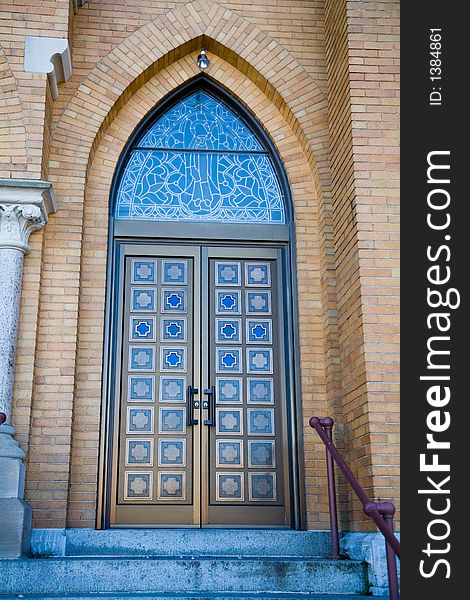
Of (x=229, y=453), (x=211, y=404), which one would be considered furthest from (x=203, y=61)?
(x=229, y=453)

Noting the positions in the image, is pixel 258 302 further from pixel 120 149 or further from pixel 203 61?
pixel 203 61

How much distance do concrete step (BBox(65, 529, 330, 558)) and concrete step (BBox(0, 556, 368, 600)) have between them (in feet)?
3.21

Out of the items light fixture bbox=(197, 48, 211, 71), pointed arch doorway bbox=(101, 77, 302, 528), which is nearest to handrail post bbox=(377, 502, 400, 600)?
pointed arch doorway bbox=(101, 77, 302, 528)

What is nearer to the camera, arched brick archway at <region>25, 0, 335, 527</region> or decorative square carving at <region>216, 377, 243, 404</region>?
arched brick archway at <region>25, 0, 335, 527</region>

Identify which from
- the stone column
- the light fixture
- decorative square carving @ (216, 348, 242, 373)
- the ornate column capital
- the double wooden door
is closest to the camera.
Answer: the stone column

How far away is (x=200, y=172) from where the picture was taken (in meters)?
8.00

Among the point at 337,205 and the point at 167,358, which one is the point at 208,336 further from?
the point at 337,205

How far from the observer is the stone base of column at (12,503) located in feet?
18.4

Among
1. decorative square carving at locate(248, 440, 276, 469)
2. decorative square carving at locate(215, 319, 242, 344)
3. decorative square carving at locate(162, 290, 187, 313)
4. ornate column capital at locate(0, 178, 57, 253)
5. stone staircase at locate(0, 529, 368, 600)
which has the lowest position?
stone staircase at locate(0, 529, 368, 600)

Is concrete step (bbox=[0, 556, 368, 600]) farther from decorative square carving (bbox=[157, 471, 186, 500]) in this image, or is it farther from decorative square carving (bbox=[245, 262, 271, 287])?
decorative square carving (bbox=[245, 262, 271, 287])

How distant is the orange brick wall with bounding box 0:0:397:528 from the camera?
6570 millimetres

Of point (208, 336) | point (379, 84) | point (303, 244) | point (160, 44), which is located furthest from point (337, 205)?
point (160, 44)

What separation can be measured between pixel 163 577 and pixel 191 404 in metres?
2.17

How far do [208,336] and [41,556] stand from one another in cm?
238
